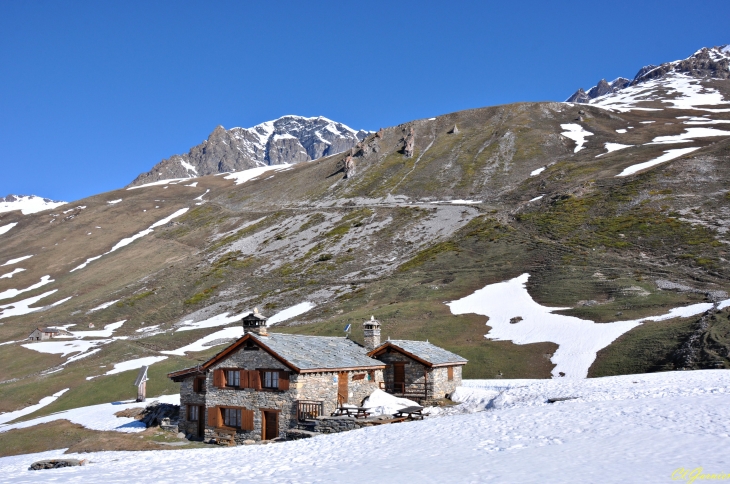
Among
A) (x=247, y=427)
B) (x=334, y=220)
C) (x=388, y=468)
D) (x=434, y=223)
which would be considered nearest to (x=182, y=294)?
(x=334, y=220)

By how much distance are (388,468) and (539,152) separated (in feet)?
487

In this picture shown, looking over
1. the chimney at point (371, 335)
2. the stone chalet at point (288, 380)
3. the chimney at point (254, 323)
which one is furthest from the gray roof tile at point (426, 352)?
the chimney at point (254, 323)

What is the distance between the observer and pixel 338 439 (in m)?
25.2

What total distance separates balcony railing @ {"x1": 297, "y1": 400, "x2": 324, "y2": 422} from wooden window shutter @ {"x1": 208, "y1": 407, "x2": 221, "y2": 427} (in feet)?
20.6

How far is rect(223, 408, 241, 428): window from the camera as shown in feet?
115

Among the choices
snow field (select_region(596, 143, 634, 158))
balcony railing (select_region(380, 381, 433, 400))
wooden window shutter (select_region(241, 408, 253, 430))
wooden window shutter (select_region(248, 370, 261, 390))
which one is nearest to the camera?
wooden window shutter (select_region(241, 408, 253, 430))

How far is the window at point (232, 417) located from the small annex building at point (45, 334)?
65889 mm

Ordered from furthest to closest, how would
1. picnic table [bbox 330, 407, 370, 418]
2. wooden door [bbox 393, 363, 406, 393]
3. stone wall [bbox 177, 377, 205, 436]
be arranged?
wooden door [bbox 393, 363, 406, 393], stone wall [bbox 177, 377, 205, 436], picnic table [bbox 330, 407, 370, 418]

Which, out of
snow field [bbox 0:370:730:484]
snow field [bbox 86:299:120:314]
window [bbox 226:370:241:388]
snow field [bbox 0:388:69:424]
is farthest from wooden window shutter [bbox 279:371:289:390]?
snow field [bbox 86:299:120:314]

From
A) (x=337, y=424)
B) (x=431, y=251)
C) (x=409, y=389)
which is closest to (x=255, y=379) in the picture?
(x=337, y=424)

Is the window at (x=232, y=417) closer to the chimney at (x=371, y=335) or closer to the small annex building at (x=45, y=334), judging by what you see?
the chimney at (x=371, y=335)

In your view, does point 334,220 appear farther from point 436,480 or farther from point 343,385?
point 436,480

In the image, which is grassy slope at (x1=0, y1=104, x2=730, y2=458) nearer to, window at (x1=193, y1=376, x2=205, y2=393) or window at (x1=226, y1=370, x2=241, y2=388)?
window at (x1=193, y1=376, x2=205, y2=393)

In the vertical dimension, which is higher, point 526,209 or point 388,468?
point 526,209
